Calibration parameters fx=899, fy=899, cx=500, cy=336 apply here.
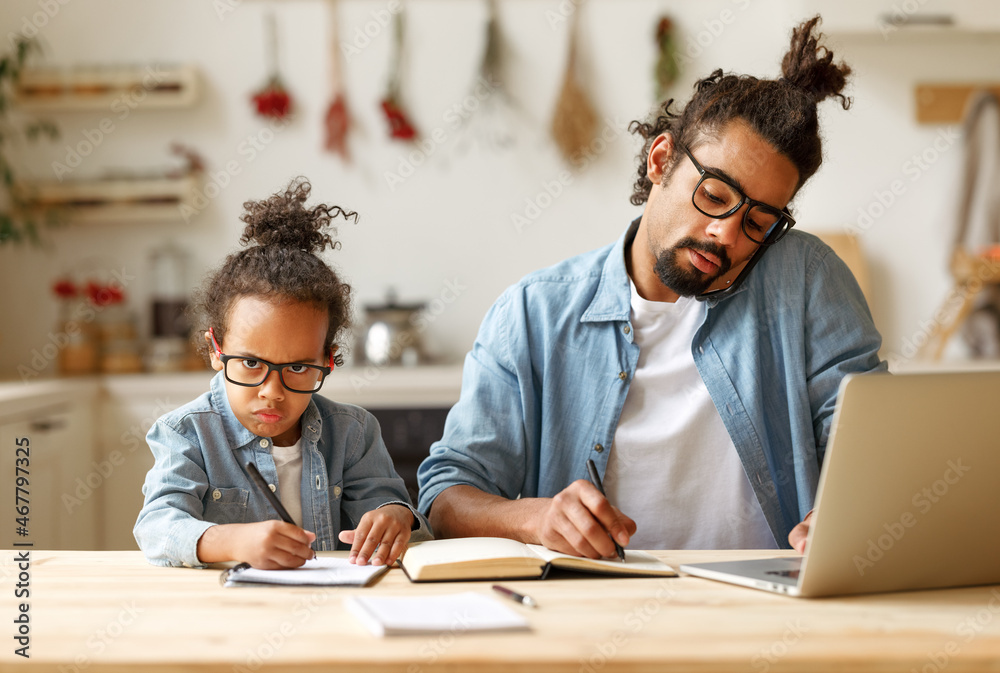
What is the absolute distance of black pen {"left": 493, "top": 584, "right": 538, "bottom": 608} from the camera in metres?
0.88

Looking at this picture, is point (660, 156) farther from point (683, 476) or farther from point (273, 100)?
point (273, 100)

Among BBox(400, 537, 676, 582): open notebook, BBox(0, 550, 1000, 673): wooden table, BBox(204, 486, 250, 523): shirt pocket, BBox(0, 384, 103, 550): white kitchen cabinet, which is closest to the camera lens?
BBox(0, 550, 1000, 673): wooden table

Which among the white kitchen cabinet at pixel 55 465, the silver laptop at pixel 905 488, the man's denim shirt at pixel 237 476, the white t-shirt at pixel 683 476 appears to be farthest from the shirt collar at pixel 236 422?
the white kitchen cabinet at pixel 55 465

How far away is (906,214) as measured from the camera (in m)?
3.37

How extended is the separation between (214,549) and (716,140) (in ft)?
3.10

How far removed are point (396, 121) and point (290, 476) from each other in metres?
2.31

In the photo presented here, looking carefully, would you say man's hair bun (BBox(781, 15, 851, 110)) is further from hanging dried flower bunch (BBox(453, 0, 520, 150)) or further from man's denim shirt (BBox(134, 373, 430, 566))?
hanging dried flower bunch (BBox(453, 0, 520, 150))

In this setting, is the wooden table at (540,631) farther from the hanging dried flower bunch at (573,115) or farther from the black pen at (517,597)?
the hanging dried flower bunch at (573,115)

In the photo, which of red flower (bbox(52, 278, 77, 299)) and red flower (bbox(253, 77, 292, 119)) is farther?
red flower (bbox(253, 77, 292, 119))

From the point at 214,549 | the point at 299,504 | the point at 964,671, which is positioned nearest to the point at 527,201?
the point at 299,504

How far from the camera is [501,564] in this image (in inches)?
39.5

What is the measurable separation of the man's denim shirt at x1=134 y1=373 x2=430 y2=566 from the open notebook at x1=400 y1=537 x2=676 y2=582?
0.75 feet

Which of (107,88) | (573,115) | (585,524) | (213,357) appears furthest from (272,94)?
(585,524)

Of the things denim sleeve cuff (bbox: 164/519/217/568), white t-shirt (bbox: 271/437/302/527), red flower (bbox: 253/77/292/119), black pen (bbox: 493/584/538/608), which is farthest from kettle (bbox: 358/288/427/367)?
black pen (bbox: 493/584/538/608)
